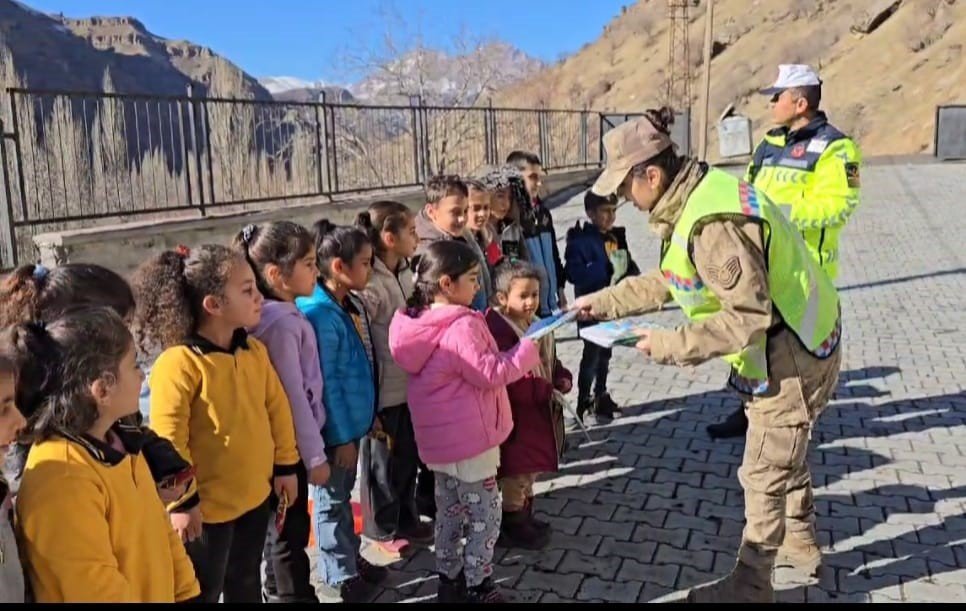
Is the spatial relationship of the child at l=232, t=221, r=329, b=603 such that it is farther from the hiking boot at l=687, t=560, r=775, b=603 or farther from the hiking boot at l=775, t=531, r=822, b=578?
the hiking boot at l=775, t=531, r=822, b=578

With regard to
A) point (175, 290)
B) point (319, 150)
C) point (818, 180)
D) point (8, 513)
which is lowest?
point (8, 513)

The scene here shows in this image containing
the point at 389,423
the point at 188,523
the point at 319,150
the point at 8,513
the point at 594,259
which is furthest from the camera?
the point at 319,150

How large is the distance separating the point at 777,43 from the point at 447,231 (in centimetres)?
5601

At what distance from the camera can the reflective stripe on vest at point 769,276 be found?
2883 mm

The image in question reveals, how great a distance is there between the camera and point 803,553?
3.57 m

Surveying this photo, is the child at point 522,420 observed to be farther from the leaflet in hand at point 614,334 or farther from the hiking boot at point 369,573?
the leaflet in hand at point 614,334

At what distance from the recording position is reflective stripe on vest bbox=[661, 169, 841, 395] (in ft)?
9.46

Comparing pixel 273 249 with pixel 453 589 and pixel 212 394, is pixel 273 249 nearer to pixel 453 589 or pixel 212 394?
pixel 212 394

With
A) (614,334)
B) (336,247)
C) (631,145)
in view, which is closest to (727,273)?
(614,334)

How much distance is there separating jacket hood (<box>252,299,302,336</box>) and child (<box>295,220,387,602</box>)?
232mm

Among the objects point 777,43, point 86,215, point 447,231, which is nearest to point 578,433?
point 447,231

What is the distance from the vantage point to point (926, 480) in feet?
15.0

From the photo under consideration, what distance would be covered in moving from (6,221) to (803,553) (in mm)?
6598

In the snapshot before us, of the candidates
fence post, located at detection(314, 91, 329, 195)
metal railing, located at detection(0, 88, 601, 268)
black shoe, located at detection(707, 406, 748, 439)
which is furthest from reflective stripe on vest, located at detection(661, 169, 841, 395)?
fence post, located at detection(314, 91, 329, 195)
